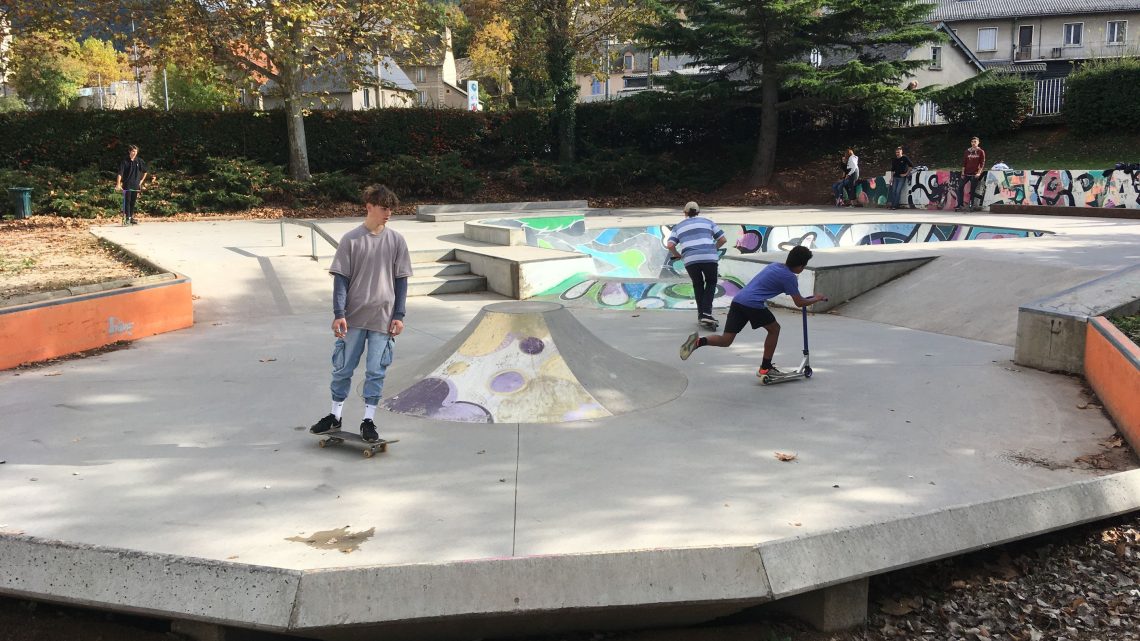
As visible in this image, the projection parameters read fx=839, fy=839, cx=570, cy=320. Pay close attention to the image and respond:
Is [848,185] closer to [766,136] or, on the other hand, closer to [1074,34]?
[766,136]

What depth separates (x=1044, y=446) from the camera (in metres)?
5.47

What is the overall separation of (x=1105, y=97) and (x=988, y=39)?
1389 inches

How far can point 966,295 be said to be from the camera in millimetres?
10102

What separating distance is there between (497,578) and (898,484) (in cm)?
245

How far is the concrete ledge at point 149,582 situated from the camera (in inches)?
137

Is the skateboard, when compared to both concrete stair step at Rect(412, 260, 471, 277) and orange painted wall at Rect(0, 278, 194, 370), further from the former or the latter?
concrete stair step at Rect(412, 260, 471, 277)

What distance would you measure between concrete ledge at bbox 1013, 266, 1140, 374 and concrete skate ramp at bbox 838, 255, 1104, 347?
1.03 metres

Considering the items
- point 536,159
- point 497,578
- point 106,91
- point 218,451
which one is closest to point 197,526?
point 218,451

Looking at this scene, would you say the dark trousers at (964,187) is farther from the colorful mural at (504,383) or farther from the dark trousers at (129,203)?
the dark trousers at (129,203)

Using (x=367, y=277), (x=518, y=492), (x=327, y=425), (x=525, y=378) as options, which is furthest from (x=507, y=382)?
(x=518, y=492)

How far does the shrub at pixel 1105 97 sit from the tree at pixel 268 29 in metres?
19.9

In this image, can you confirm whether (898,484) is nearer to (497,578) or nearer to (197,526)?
(497,578)

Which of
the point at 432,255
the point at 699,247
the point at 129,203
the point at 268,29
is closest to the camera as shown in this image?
the point at 699,247

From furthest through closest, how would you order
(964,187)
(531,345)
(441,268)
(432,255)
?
1. (964,187)
2. (432,255)
3. (441,268)
4. (531,345)
